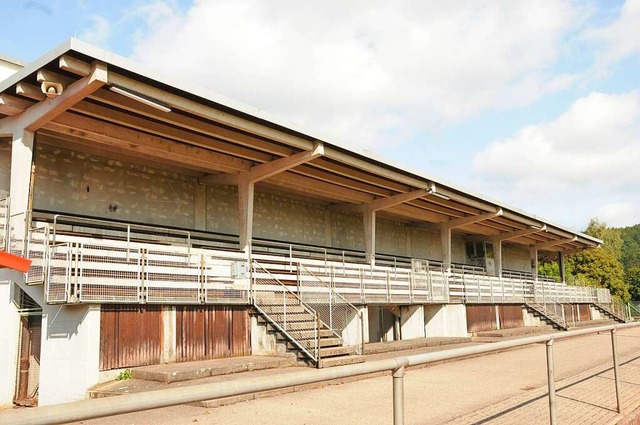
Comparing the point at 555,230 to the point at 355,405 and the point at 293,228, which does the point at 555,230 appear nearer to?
the point at 293,228

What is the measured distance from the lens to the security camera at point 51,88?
1263 centimetres

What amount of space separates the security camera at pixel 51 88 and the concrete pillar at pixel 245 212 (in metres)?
7.96

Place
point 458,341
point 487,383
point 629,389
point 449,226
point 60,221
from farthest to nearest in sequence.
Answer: point 449,226 < point 458,341 < point 60,221 < point 487,383 < point 629,389

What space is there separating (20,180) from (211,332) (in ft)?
19.3

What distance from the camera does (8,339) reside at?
13312 mm

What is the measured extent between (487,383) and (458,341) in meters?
9.40

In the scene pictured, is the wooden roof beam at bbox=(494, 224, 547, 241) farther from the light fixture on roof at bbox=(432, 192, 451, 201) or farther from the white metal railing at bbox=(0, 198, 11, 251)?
the white metal railing at bbox=(0, 198, 11, 251)

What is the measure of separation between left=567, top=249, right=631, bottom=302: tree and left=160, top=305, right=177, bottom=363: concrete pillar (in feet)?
206

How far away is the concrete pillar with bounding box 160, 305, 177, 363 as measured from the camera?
12359mm

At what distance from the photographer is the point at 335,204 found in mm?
27484

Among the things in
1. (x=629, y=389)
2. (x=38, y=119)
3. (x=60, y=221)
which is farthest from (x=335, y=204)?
(x=629, y=389)

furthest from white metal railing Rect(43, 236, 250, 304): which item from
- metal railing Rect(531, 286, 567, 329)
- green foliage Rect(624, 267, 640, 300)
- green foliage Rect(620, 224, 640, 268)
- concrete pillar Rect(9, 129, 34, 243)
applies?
green foliage Rect(620, 224, 640, 268)

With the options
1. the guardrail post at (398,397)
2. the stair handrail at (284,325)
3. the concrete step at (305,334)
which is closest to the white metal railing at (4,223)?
the stair handrail at (284,325)

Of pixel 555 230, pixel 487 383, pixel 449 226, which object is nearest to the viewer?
pixel 487 383
